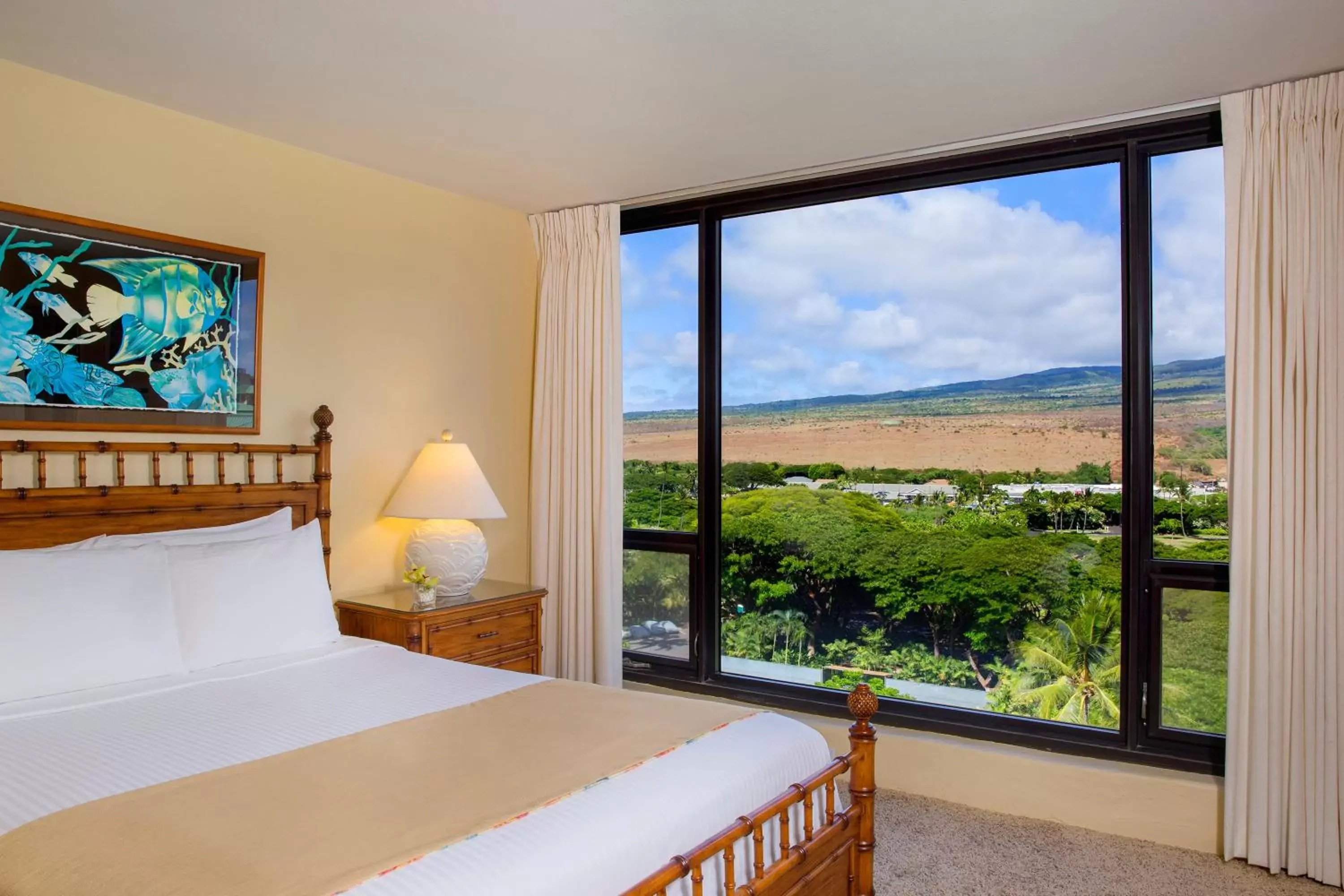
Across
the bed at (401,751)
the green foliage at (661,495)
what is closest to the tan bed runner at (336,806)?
the bed at (401,751)

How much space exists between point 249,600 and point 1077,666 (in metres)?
2.89

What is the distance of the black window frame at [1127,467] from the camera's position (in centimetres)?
314

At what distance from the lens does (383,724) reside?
2.21 meters

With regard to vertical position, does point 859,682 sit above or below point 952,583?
below

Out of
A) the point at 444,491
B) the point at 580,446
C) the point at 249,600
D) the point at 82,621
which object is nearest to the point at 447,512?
the point at 444,491

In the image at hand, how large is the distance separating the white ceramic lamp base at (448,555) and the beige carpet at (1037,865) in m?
1.85

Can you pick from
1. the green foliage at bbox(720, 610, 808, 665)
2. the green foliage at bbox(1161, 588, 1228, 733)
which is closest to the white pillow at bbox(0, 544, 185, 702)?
the green foliage at bbox(720, 610, 808, 665)

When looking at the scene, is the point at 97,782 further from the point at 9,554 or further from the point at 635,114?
the point at 635,114

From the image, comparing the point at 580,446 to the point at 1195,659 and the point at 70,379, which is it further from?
the point at 1195,659

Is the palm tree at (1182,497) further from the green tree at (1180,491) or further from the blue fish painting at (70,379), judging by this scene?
the blue fish painting at (70,379)

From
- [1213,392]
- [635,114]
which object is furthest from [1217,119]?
[635,114]

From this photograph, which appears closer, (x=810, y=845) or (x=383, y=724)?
(x=810, y=845)

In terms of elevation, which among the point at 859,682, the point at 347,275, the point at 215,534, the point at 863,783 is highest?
the point at 347,275

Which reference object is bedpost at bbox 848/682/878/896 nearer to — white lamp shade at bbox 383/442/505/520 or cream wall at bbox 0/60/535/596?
white lamp shade at bbox 383/442/505/520
